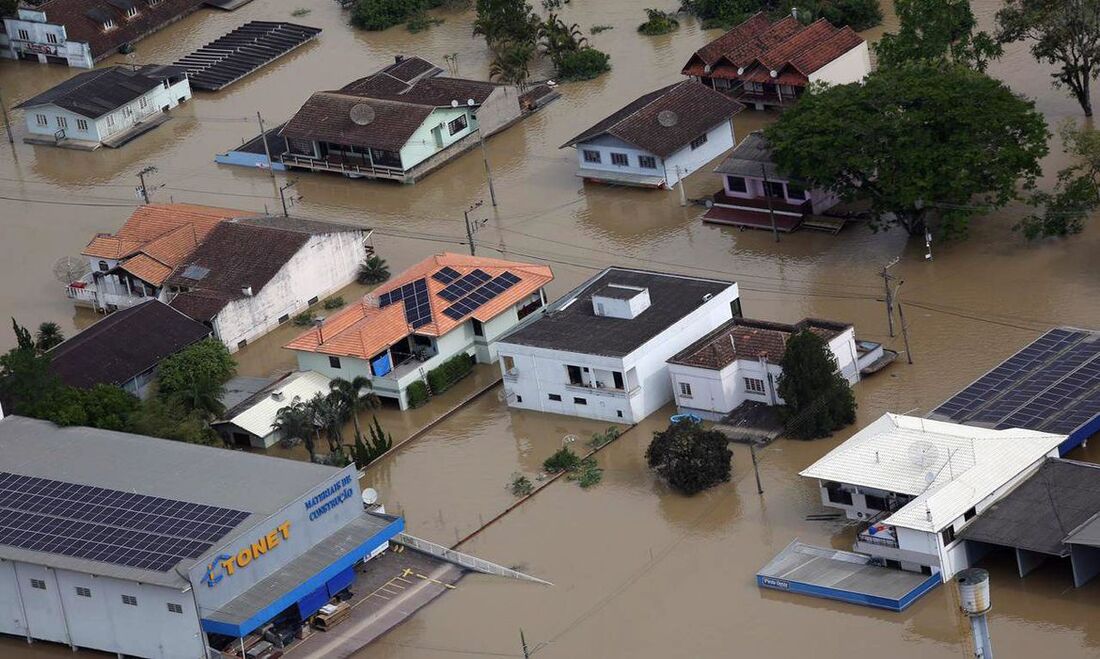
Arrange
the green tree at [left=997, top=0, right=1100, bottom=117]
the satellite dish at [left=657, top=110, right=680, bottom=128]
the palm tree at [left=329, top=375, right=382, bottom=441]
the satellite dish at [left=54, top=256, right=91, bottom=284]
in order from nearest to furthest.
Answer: the palm tree at [left=329, top=375, right=382, bottom=441], the green tree at [left=997, top=0, right=1100, bottom=117], the satellite dish at [left=54, top=256, right=91, bottom=284], the satellite dish at [left=657, top=110, right=680, bottom=128]

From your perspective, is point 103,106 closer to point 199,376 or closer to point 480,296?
point 199,376

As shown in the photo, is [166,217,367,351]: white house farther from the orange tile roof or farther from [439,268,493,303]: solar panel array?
[439,268,493,303]: solar panel array

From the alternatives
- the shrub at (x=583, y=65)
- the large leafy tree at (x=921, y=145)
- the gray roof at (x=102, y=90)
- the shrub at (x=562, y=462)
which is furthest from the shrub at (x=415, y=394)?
the gray roof at (x=102, y=90)

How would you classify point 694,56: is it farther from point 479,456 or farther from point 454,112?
point 479,456

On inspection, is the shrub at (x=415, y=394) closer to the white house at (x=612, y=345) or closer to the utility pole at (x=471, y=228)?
the white house at (x=612, y=345)

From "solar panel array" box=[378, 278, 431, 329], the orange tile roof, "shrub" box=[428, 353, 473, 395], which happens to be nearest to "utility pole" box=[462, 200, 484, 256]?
the orange tile roof
